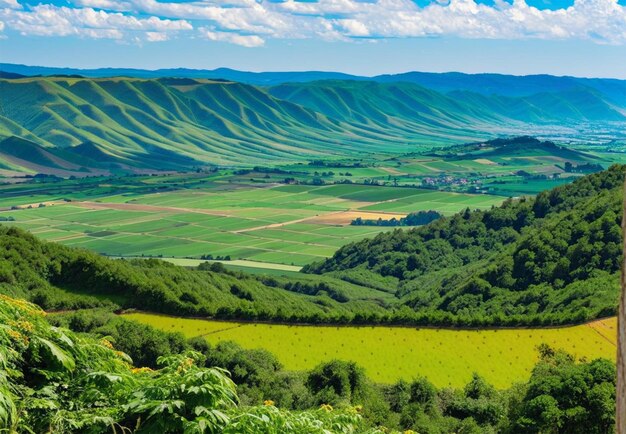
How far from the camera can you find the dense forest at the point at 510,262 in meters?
82.1

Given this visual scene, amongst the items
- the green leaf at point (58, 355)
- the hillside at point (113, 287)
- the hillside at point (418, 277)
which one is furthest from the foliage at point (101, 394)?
the hillside at point (418, 277)

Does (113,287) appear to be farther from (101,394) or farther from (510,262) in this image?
(101,394)

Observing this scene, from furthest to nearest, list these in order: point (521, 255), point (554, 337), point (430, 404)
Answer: point (521, 255)
point (554, 337)
point (430, 404)

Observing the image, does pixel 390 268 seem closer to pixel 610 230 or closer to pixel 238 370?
pixel 610 230

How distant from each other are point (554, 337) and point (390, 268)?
3303 inches

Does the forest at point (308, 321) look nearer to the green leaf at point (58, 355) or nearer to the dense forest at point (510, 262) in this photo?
the green leaf at point (58, 355)

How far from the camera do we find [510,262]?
10275cm

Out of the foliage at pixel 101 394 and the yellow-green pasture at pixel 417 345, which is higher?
the foliage at pixel 101 394

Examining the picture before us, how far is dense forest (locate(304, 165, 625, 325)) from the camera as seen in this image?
269 ft

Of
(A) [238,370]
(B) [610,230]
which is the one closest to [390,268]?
(B) [610,230]

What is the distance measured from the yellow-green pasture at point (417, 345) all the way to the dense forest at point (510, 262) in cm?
293

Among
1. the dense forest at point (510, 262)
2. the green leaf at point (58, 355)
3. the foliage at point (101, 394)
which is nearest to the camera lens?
the foliage at point (101, 394)

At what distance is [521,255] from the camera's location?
336 feet

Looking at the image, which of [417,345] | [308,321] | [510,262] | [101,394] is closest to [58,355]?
[101,394]
